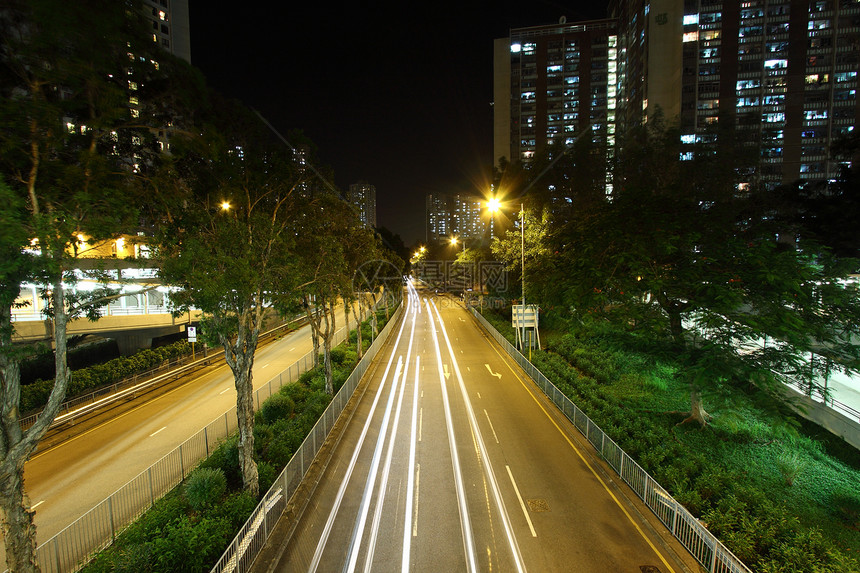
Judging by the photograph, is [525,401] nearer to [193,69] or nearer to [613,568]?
[613,568]

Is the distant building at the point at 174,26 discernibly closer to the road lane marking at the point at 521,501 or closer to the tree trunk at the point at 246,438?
the tree trunk at the point at 246,438

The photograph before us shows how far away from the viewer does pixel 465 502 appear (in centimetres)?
966

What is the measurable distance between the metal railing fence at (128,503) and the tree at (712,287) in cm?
1121


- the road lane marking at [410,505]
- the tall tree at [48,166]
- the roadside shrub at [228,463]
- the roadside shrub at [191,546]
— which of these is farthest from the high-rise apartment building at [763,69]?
the roadside shrub at [191,546]

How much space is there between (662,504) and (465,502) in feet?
15.3

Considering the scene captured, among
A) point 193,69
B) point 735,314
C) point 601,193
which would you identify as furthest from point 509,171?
point 193,69

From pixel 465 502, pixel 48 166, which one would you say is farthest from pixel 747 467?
pixel 48 166

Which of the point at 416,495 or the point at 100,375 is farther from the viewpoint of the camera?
the point at 100,375

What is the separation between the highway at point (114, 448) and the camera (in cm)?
1055

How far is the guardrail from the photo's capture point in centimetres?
706

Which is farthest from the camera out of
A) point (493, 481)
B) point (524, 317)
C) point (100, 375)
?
point (524, 317)

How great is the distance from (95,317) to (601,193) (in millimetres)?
29175

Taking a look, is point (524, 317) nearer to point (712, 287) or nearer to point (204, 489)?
point (712, 287)

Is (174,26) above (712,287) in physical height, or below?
above
